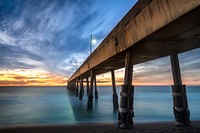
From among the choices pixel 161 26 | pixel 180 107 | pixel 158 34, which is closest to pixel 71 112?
pixel 180 107

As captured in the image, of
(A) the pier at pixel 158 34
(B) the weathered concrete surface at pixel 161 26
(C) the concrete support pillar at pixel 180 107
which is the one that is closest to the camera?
(B) the weathered concrete surface at pixel 161 26

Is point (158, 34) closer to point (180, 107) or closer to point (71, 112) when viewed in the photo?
point (180, 107)

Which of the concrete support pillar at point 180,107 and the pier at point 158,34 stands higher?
the pier at point 158,34

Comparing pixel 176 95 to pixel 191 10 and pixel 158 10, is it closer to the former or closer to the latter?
pixel 158 10

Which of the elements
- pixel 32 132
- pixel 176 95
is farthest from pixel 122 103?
pixel 32 132

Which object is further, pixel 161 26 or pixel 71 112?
pixel 71 112

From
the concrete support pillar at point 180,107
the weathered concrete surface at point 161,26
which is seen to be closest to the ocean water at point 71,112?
the concrete support pillar at point 180,107

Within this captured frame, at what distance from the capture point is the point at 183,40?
6.86 m

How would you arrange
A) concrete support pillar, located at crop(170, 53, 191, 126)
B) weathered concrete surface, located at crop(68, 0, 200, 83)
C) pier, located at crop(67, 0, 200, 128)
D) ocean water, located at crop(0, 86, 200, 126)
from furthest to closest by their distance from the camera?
ocean water, located at crop(0, 86, 200, 126) < concrete support pillar, located at crop(170, 53, 191, 126) < pier, located at crop(67, 0, 200, 128) < weathered concrete surface, located at crop(68, 0, 200, 83)

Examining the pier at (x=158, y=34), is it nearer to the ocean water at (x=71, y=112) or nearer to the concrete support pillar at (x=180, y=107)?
the concrete support pillar at (x=180, y=107)

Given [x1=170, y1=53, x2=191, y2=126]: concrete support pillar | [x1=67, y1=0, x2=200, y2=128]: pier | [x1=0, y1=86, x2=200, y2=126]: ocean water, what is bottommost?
[x1=0, y1=86, x2=200, y2=126]: ocean water

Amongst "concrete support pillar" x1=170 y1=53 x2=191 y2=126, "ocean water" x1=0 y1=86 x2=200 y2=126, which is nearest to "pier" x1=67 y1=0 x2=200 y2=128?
"concrete support pillar" x1=170 y1=53 x2=191 y2=126

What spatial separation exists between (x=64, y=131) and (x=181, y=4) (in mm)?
6173

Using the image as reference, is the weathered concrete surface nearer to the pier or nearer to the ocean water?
the pier
